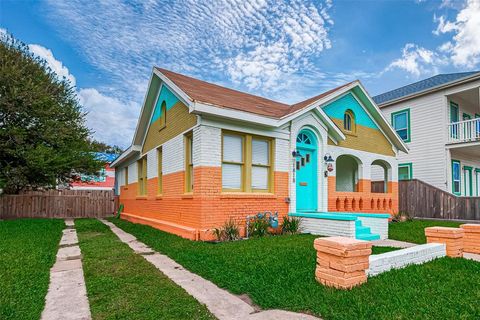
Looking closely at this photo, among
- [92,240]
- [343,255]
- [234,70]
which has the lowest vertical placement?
[92,240]

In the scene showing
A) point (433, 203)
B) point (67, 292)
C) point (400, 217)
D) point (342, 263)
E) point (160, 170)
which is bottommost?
point (400, 217)

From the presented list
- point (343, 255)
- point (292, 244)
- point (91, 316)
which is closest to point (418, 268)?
point (343, 255)

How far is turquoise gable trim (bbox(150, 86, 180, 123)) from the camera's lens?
1070 centimetres

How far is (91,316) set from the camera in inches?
135

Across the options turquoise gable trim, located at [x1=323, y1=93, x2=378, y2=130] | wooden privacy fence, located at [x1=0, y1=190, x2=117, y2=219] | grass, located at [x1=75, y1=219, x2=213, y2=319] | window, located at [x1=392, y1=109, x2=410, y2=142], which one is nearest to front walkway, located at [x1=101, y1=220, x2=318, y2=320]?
grass, located at [x1=75, y1=219, x2=213, y2=319]

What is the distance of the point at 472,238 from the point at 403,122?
1381cm

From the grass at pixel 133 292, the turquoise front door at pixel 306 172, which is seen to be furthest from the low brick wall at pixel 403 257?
the turquoise front door at pixel 306 172

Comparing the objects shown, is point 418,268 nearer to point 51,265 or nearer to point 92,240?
point 51,265

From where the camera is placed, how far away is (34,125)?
55.7 feet

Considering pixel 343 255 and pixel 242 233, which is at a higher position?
pixel 343 255

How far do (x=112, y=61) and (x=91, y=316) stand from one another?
15762mm

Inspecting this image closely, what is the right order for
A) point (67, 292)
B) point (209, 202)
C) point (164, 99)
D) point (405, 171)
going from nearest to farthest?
1. point (67, 292)
2. point (209, 202)
3. point (164, 99)
4. point (405, 171)

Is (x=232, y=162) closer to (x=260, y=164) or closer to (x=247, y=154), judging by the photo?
(x=247, y=154)

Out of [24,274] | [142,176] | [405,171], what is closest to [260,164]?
[24,274]
